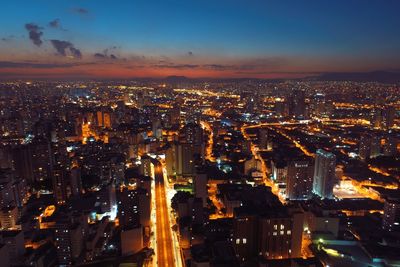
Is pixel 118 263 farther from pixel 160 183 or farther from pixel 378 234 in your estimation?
pixel 378 234

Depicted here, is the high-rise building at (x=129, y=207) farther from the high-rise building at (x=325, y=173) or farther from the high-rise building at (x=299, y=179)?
the high-rise building at (x=325, y=173)

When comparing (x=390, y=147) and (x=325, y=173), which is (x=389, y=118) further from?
(x=325, y=173)

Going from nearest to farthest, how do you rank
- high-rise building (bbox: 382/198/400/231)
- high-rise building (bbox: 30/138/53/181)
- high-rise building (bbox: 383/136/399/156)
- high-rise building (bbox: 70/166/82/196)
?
high-rise building (bbox: 382/198/400/231)
high-rise building (bbox: 70/166/82/196)
high-rise building (bbox: 30/138/53/181)
high-rise building (bbox: 383/136/399/156)

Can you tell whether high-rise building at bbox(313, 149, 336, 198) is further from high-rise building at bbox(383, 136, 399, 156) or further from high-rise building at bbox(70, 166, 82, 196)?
high-rise building at bbox(70, 166, 82, 196)

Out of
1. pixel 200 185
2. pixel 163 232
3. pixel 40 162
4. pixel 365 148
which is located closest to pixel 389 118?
pixel 365 148

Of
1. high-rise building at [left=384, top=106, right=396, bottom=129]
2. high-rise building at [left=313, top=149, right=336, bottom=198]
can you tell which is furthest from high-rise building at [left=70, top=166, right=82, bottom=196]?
high-rise building at [left=384, top=106, right=396, bottom=129]

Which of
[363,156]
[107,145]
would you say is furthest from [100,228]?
[363,156]
